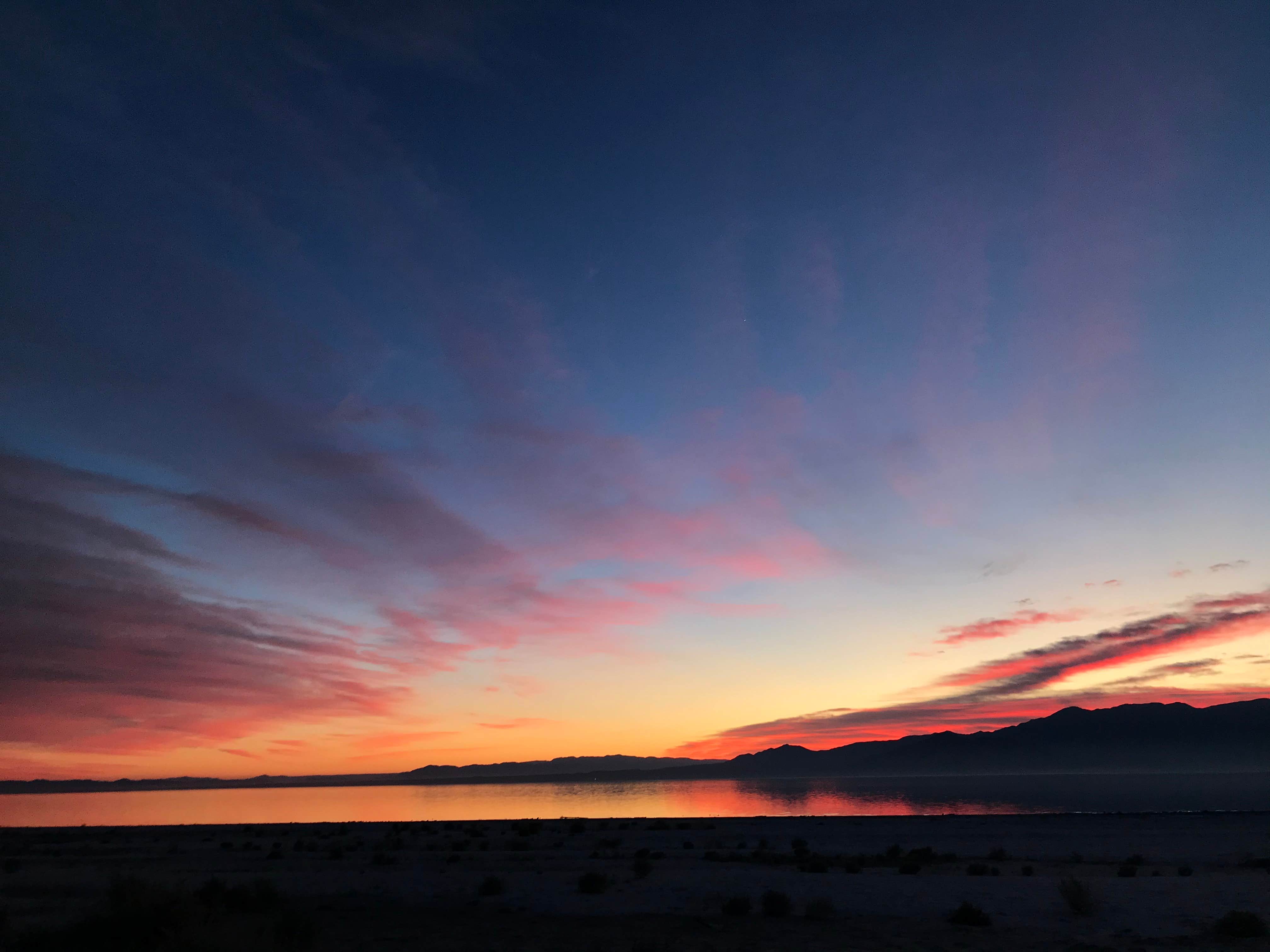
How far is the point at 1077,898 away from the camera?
15.1m

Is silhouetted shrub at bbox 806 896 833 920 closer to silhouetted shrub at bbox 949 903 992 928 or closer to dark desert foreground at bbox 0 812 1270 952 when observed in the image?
dark desert foreground at bbox 0 812 1270 952

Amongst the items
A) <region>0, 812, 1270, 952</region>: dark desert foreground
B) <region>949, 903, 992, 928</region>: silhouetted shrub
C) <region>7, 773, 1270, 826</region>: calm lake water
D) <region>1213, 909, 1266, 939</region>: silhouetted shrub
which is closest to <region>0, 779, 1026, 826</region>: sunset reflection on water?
<region>7, 773, 1270, 826</region>: calm lake water

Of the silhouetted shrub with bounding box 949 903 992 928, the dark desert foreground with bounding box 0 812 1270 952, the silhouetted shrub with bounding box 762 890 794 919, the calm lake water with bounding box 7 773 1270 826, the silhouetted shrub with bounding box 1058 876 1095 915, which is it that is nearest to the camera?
the dark desert foreground with bounding box 0 812 1270 952

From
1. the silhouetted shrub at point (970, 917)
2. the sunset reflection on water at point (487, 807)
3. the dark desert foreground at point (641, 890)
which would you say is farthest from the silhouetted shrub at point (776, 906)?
the sunset reflection on water at point (487, 807)

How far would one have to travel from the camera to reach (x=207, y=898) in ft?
47.7

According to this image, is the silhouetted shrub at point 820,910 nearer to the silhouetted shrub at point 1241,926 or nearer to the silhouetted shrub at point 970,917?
the silhouetted shrub at point 970,917

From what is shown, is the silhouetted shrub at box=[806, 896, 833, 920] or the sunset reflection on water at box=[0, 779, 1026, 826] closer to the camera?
the silhouetted shrub at box=[806, 896, 833, 920]

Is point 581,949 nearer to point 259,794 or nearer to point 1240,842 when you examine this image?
point 1240,842

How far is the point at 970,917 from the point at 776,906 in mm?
3881

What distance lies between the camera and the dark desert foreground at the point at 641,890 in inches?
486

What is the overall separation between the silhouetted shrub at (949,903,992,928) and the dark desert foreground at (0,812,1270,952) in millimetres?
207

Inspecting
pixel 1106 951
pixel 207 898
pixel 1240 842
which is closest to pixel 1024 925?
pixel 1106 951

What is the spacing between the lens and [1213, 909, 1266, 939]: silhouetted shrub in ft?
41.2

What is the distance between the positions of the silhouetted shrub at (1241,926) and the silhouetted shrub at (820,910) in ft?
22.5
